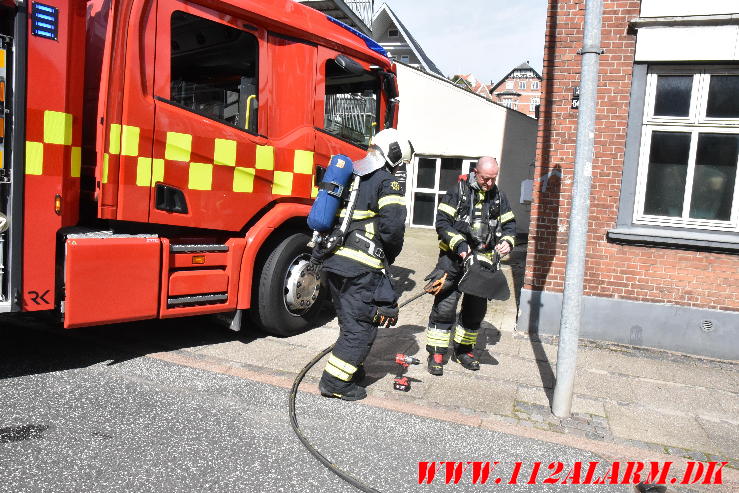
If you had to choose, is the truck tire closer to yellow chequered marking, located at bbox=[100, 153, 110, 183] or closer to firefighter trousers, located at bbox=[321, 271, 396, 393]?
firefighter trousers, located at bbox=[321, 271, 396, 393]

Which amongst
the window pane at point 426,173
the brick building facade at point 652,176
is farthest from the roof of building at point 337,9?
the brick building facade at point 652,176

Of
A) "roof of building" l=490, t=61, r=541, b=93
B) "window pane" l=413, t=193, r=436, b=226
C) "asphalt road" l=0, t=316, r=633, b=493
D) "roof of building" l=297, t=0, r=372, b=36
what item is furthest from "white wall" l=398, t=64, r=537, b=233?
"roof of building" l=490, t=61, r=541, b=93

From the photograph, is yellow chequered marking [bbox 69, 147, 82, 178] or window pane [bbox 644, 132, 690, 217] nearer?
yellow chequered marking [bbox 69, 147, 82, 178]

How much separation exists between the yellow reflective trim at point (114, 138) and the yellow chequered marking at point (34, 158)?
432mm

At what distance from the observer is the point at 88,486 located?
9.36ft

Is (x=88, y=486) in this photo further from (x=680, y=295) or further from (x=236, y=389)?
(x=680, y=295)

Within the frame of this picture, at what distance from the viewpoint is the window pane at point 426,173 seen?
16.1 m

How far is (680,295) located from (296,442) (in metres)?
4.14

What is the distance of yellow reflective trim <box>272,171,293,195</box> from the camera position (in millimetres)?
5277

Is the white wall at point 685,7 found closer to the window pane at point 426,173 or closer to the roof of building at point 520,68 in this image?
the window pane at point 426,173

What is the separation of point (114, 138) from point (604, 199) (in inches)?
175

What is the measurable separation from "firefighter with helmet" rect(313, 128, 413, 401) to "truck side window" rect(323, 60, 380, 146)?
1787mm

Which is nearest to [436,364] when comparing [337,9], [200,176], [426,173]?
[200,176]

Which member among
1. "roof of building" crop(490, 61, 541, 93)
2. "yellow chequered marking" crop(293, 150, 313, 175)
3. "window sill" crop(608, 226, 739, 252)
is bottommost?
"window sill" crop(608, 226, 739, 252)
